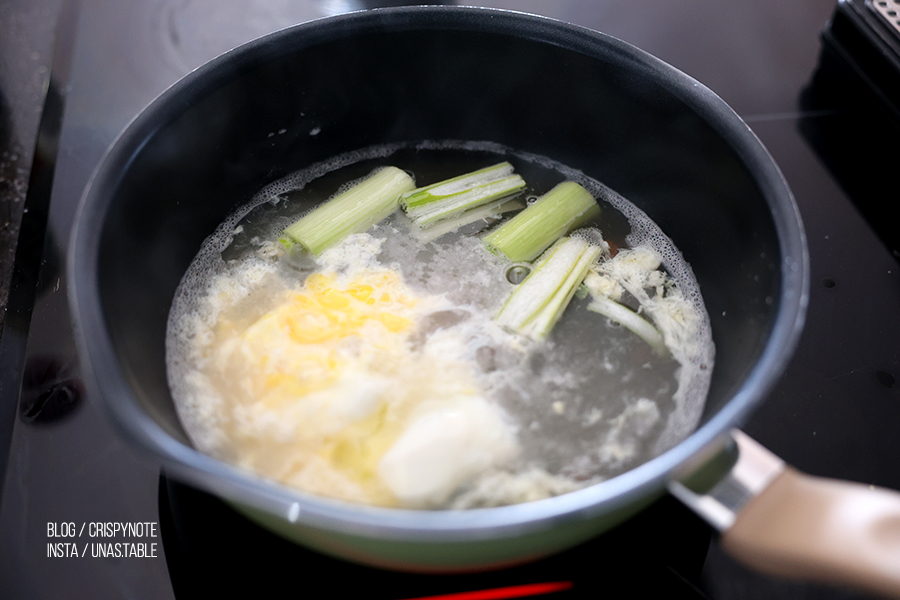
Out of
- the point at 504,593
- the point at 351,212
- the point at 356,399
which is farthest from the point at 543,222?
the point at 504,593

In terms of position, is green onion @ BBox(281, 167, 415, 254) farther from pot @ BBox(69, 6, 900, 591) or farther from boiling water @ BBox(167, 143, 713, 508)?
pot @ BBox(69, 6, 900, 591)

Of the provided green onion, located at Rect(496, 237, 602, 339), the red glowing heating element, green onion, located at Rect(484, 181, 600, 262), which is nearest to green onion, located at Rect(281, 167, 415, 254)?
green onion, located at Rect(484, 181, 600, 262)

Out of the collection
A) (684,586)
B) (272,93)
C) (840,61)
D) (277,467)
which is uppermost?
(272,93)

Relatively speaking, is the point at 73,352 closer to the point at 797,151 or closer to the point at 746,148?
the point at 746,148

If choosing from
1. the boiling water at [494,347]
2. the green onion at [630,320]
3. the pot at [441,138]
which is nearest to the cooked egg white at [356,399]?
the boiling water at [494,347]

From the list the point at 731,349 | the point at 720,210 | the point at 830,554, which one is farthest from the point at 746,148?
the point at 830,554

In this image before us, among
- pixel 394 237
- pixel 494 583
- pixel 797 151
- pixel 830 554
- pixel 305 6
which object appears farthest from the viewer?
pixel 305 6
